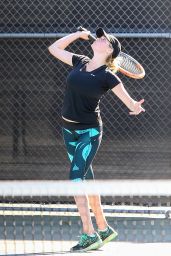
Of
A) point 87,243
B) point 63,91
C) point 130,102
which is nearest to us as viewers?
point 130,102

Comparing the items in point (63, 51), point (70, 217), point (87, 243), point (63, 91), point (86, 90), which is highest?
point (63, 91)

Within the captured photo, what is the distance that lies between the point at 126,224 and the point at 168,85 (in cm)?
131

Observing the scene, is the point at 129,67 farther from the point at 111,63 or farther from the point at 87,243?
the point at 87,243

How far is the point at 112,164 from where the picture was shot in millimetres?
6301

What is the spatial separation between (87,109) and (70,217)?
5.10ft

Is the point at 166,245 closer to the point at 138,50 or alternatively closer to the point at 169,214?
the point at 169,214

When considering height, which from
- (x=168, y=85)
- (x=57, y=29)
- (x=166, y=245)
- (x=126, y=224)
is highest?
(x=57, y=29)

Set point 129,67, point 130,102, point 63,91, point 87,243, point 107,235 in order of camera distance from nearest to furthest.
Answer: point 130,102 < point 87,243 < point 107,235 < point 129,67 < point 63,91

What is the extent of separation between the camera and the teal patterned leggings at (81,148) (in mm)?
4711

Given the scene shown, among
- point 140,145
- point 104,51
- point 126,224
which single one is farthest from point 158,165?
point 104,51

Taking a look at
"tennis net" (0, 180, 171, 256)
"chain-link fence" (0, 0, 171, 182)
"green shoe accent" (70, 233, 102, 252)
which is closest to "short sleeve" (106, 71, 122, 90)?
"tennis net" (0, 180, 171, 256)

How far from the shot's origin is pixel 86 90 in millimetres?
4684

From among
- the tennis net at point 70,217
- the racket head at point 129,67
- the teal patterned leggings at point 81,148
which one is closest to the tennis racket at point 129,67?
the racket head at point 129,67

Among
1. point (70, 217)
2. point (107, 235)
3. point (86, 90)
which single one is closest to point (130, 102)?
point (86, 90)
